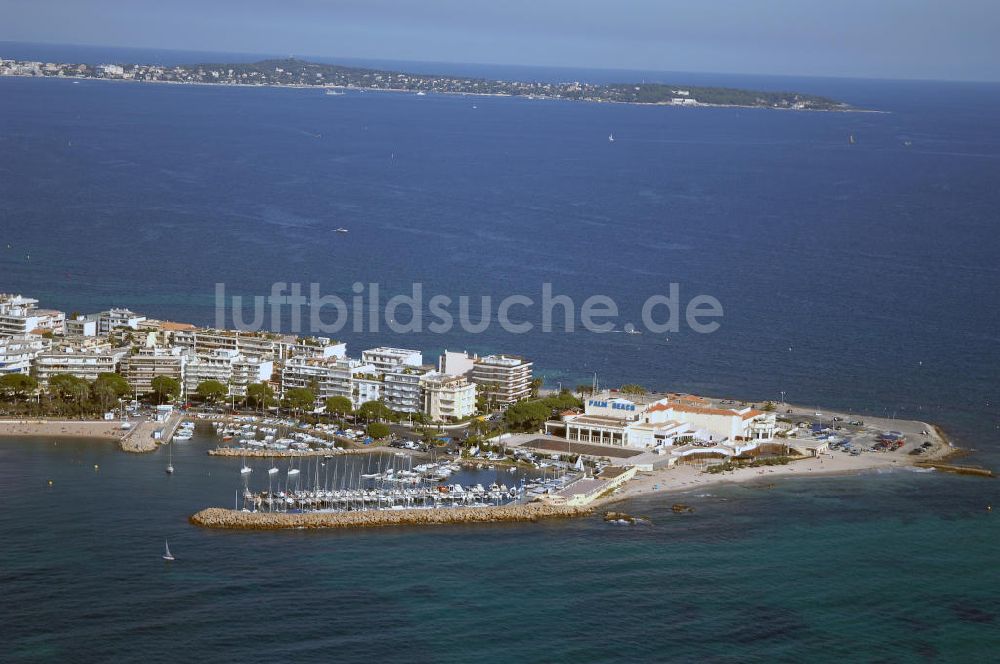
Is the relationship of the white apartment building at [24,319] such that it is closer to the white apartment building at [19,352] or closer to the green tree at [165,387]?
the white apartment building at [19,352]

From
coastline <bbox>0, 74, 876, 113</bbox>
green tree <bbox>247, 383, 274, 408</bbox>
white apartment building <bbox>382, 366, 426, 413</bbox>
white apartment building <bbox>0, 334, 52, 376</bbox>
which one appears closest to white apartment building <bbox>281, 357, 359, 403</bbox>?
green tree <bbox>247, 383, 274, 408</bbox>

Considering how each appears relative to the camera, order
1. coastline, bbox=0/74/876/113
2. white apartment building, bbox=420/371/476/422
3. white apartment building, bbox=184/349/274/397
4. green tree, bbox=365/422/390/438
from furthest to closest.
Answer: coastline, bbox=0/74/876/113, white apartment building, bbox=184/349/274/397, white apartment building, bbox=420/371/476/422, green tree, bbox=365/422/390/438

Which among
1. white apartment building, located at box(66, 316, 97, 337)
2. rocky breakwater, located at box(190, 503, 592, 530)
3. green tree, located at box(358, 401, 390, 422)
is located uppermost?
white apartment building, located at box(66, 316, 97, 337)

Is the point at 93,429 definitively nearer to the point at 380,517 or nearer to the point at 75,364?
the point at 75,364

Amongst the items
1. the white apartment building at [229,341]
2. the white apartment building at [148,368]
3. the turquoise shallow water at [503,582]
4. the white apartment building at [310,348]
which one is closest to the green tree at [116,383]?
the white apartment building at [148,368]

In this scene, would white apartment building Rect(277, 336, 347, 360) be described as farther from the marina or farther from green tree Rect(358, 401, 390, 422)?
the marina

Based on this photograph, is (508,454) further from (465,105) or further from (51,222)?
(465,105)
